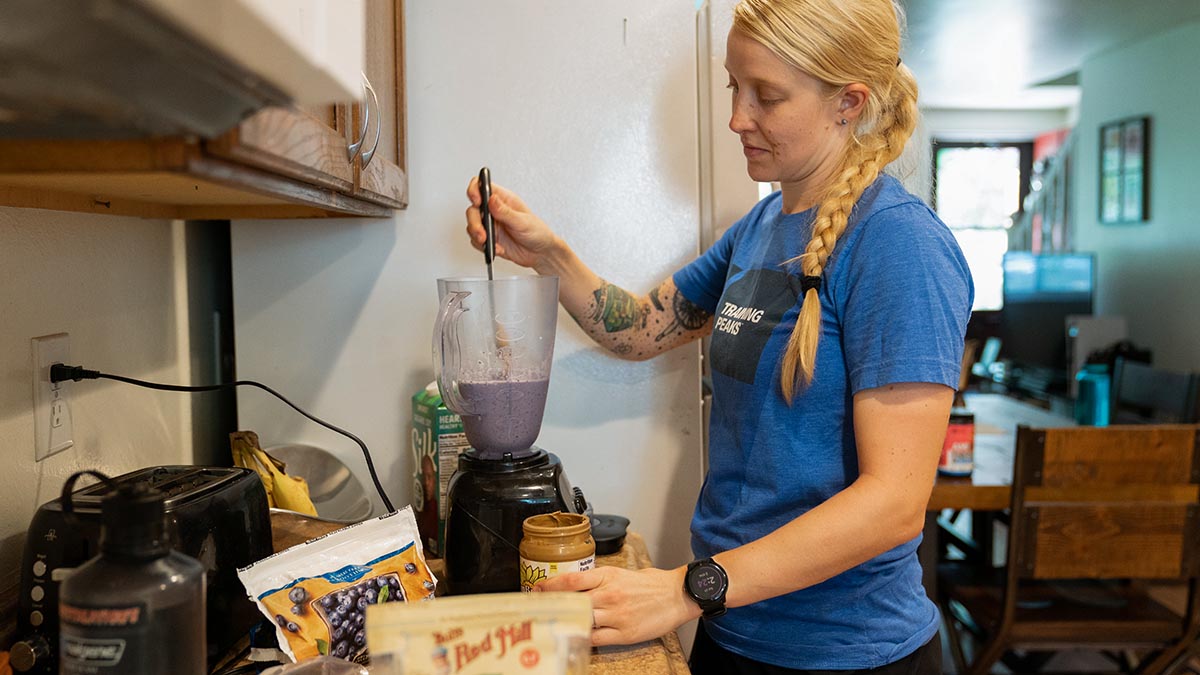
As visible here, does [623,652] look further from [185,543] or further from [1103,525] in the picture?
[1103,525]

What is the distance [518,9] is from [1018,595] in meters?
2.02

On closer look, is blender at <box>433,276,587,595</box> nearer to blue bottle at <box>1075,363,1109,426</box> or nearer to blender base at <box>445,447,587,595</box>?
blender base at <box>445,447,587,595</box>

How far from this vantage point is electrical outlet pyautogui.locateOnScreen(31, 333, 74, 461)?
1.08 m

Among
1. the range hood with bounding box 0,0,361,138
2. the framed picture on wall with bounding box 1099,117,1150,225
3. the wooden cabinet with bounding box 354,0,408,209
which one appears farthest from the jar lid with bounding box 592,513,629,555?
the framed picture on wall with bounding box 1099,117,1150,225

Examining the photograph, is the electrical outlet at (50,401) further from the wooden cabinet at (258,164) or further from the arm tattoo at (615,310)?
the arm tattoo at (615,310)

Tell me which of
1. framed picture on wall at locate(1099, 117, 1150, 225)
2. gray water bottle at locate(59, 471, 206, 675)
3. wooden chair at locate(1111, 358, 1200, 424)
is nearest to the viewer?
gray water bottle at locate(59, 471, 206, 675)

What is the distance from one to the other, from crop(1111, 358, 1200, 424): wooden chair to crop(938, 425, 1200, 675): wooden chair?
151cm

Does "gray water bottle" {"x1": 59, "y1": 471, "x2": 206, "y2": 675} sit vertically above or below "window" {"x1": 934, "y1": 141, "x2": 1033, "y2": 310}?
below

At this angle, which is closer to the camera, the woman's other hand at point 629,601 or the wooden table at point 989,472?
the woman's other hand at point 629,601

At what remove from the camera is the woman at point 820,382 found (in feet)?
3.46

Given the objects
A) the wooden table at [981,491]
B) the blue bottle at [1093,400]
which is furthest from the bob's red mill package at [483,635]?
the blue bottle at [1093,400]

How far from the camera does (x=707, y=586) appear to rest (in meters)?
1.05

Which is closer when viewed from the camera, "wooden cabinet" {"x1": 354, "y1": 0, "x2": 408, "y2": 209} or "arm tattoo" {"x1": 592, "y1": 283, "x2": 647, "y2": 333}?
"wooden cabinet" {"x1": 354, "y1": 0, "x2": 408, "y2": 209}

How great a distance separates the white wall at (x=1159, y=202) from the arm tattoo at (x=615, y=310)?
188 inches
